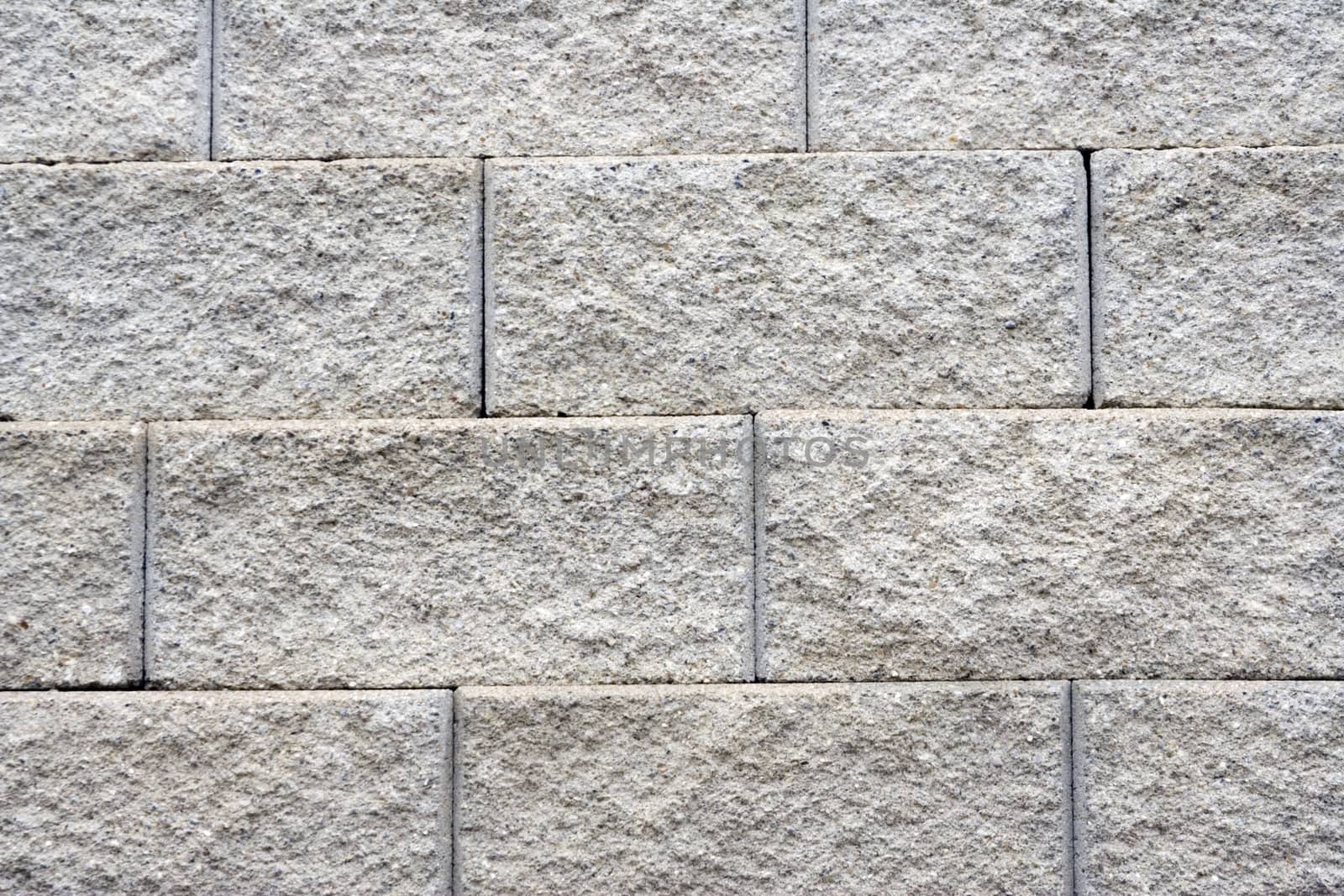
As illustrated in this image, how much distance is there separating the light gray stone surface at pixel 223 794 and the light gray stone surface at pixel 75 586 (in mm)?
81

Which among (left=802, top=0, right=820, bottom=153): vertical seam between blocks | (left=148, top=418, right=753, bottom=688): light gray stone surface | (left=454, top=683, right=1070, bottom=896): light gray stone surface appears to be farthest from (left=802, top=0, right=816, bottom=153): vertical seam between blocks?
(left=454, top=683, right=1070, bottom=896): light gray stone surface

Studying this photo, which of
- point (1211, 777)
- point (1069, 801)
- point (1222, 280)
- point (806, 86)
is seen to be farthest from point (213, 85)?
point (1211, 777)

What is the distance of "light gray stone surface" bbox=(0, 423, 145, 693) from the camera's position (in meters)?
2.50

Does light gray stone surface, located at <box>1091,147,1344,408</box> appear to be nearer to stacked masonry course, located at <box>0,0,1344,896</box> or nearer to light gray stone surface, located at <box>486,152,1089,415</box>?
stacked masonry course, located at <box>0,0,1344,896</box>

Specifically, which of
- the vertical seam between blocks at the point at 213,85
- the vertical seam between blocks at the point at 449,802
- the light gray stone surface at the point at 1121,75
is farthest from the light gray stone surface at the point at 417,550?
the light gray stone surface at the point at 1121,75

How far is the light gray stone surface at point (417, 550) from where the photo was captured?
2504 mm

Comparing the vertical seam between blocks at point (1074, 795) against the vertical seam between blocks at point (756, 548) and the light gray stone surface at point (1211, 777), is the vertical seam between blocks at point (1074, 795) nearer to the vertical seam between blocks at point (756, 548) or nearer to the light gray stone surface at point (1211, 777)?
the light gray stone surface at point (1211, 777)

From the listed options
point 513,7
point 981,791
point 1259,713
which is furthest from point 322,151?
point 1259,713

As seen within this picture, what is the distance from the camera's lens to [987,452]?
2506 mm

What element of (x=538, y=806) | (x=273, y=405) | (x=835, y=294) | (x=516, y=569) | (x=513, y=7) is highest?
(x=513, y=7)

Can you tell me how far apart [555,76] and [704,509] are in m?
1.22

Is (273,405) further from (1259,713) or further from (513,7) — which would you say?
(1259,713)

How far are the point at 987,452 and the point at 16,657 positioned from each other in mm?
2541

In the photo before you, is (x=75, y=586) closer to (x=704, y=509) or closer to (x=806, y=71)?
(x=704, y=509)
